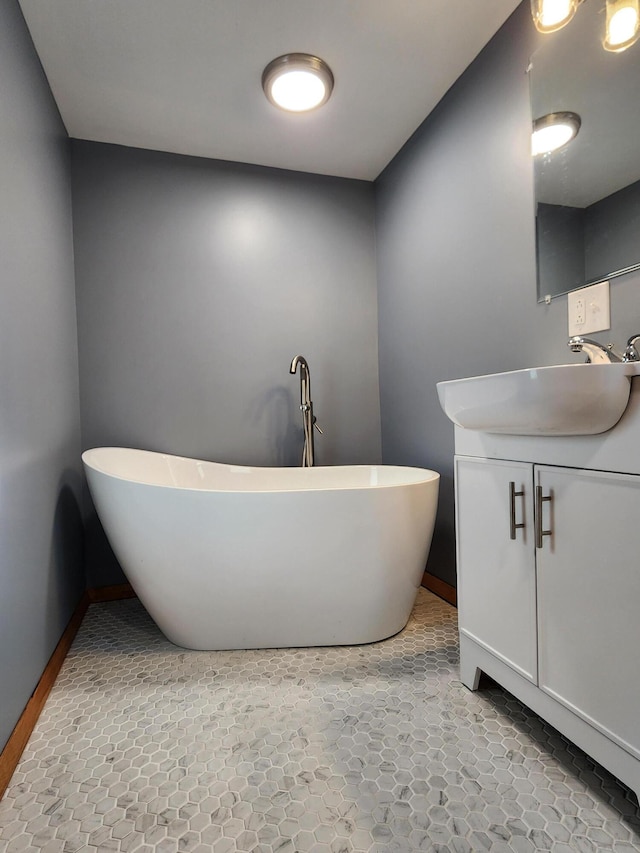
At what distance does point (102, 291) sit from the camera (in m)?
2.20

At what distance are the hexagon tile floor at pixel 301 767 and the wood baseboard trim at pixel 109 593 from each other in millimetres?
685

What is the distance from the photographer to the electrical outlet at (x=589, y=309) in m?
1.25

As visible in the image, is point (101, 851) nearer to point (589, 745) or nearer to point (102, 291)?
point (589, 745)

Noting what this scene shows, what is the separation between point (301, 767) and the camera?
1.03 metres

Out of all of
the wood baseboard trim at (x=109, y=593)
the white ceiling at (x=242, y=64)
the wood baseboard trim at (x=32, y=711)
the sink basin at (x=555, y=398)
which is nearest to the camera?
the sink basin at (x=555, y=398)

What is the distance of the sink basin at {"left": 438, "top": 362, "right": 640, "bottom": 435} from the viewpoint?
830 mm

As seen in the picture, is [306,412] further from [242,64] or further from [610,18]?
[610,18]

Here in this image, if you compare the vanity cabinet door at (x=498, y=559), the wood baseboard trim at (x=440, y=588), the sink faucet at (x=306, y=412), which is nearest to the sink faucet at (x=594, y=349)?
the vanity cabinet door at (x=498, y=559)

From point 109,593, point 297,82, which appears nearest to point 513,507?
point 297,82

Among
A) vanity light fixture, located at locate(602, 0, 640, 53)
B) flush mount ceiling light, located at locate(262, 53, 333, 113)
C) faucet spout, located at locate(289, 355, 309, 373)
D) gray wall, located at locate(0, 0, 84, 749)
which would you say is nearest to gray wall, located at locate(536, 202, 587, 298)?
vanity light fixture, located at locate(602, 0, 640, 53)

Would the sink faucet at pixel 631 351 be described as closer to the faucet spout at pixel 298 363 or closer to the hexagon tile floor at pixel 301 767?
the hexagon tile floor at pixel 301 767

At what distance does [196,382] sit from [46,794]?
1.69 m

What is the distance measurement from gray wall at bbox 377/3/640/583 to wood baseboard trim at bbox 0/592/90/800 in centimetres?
153

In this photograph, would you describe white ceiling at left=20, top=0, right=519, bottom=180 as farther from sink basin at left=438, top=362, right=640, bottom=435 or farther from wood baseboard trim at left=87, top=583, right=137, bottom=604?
wood baseboard trim at left=87, top=583, right=137, bottom=604
